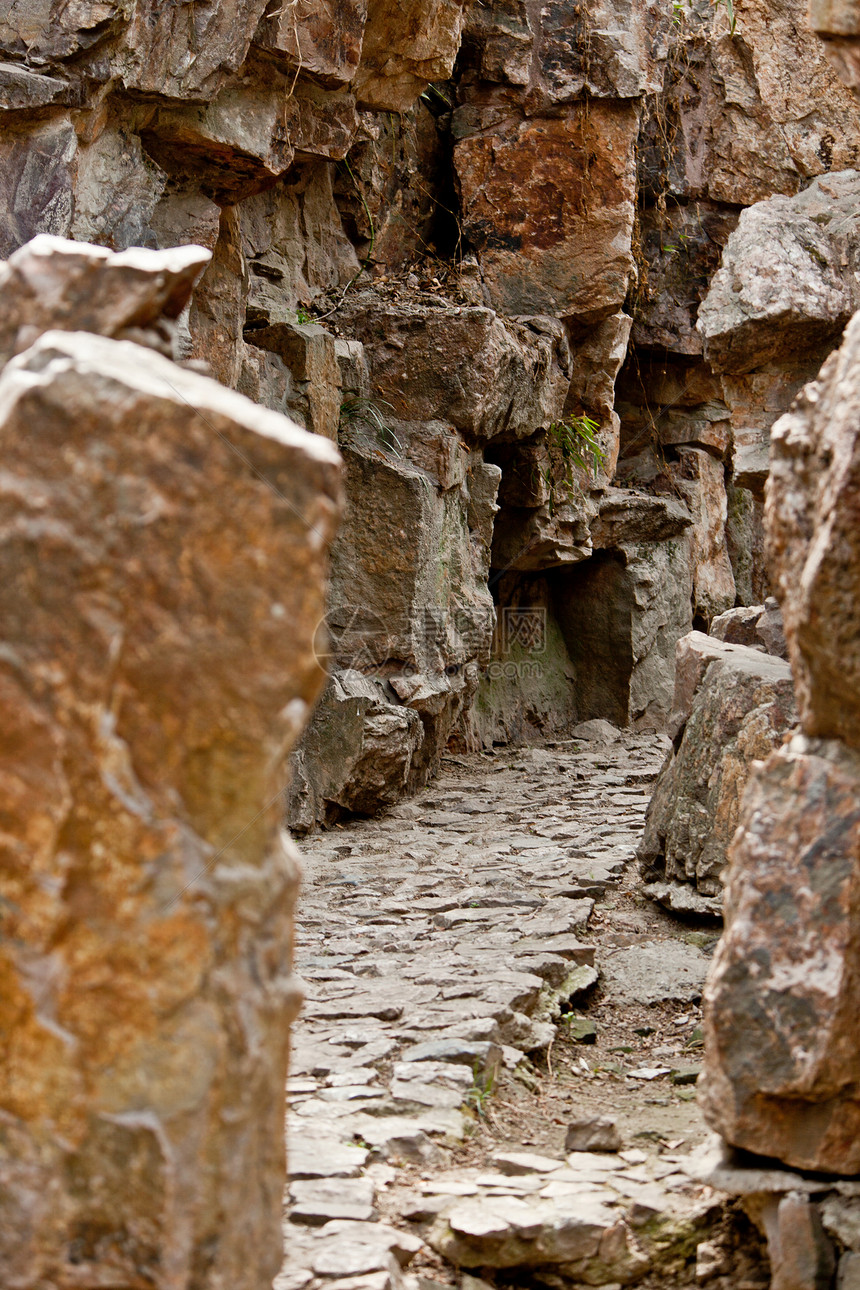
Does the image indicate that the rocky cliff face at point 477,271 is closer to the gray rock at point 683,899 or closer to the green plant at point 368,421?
the green plant at point 368,421

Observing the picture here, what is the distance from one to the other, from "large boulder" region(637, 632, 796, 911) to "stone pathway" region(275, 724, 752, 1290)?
0.27 metres

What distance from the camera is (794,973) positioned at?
231 centimetres

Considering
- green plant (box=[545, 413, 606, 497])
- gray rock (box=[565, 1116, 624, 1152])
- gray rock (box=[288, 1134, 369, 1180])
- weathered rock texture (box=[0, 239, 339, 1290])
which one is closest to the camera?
weathered rock texture (box=[0, 239, 339, 1290])

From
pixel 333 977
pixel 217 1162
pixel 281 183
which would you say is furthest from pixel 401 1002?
pixel 281 183

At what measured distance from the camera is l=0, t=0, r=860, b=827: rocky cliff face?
17.4 ft

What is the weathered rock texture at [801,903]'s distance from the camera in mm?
2271

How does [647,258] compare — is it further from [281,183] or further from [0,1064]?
[0,1064]

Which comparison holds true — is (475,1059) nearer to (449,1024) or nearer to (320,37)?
(449,1024)

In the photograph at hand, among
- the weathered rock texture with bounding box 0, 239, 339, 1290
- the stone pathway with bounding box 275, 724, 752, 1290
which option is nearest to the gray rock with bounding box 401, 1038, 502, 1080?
the stone pathway with bounding box 275, 724, 752, 1290

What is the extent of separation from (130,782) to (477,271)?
8.09 metres

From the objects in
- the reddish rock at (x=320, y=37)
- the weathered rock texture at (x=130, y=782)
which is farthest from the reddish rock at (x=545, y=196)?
the weathered rock texture at (x=130, y=782)

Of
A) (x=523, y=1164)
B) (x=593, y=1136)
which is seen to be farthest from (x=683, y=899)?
(x=523, y=1164)

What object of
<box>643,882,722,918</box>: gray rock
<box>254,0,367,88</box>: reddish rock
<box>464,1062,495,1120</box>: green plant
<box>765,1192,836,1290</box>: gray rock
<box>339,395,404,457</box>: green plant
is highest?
<box>254,0,367,88</box>: reddish rock

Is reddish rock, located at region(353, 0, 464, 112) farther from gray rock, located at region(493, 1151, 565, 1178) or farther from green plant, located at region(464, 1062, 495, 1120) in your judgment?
gray rock, located at region(493, 1151, 565, 1178)
